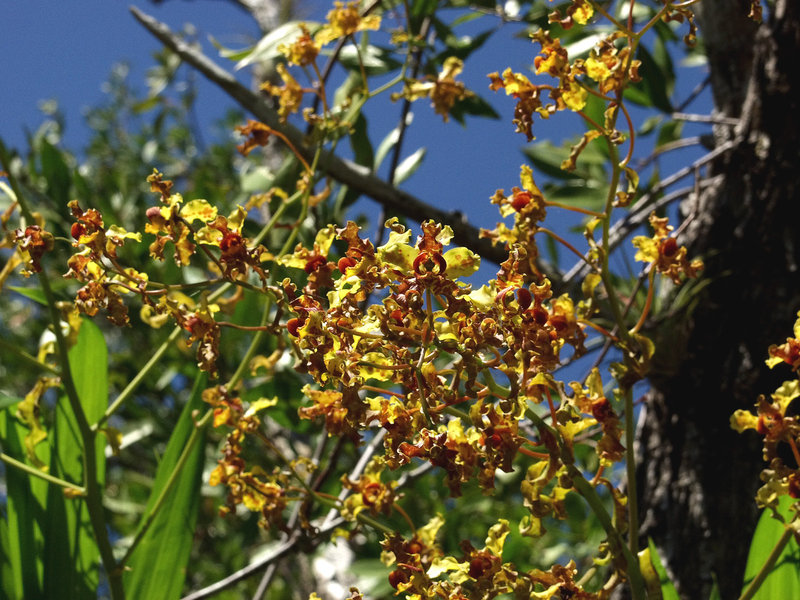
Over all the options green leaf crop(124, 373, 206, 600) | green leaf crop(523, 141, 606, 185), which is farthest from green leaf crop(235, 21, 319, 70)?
green leaf crop(523, 141, 606, 185)

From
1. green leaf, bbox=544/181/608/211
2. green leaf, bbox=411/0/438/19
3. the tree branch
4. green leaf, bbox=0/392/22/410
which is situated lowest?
green leaf, bbox=0/392/22/410

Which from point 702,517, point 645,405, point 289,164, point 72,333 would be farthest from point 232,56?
point 702,517

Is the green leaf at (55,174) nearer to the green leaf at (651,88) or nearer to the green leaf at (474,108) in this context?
the green leaf at (474,108)

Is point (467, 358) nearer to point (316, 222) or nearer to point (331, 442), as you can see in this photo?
point (316, 222)

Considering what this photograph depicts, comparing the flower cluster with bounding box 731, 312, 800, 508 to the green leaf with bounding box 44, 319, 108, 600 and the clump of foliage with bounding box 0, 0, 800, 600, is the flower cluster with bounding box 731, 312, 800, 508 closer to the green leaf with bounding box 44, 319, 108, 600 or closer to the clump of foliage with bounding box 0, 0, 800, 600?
the clump of foliage with bounding box 0, 0, 800, 600

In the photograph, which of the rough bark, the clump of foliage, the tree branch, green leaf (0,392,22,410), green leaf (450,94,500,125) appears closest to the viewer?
the clump of foliage

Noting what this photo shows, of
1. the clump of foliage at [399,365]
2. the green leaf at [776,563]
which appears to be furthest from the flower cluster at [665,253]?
the green leaf at [776,563]

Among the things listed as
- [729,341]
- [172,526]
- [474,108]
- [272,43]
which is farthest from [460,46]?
[172,526]
